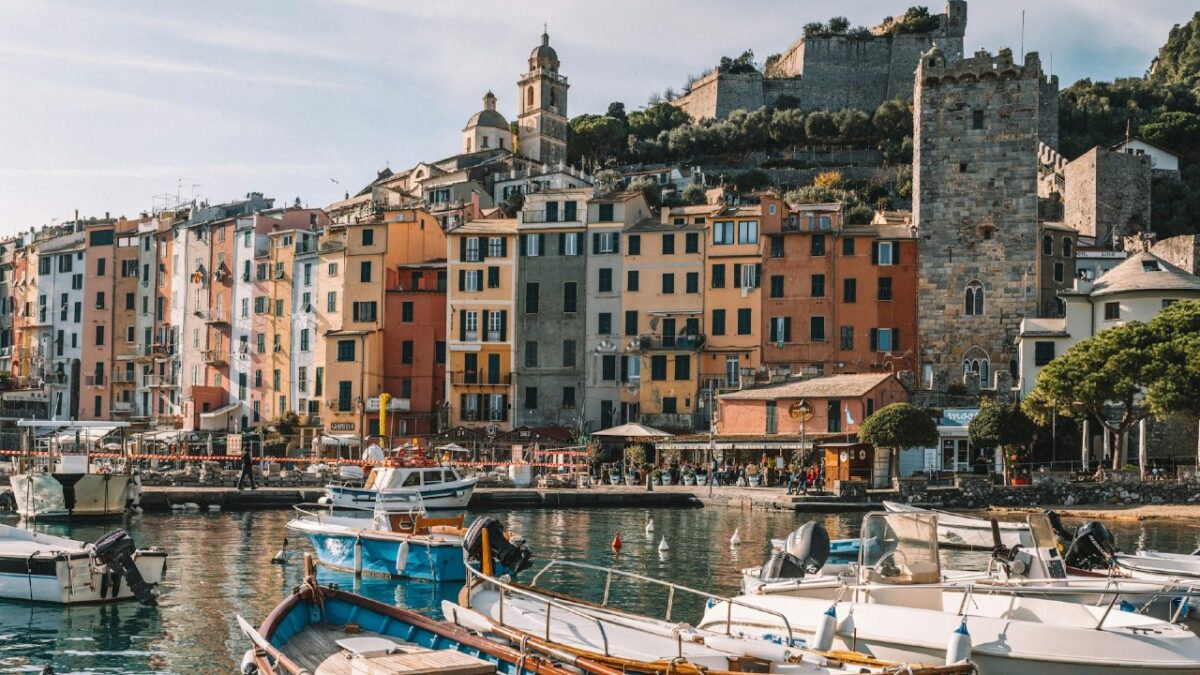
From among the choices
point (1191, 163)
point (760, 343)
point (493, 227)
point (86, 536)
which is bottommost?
point (86, 536)

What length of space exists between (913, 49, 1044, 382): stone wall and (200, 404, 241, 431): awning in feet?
139

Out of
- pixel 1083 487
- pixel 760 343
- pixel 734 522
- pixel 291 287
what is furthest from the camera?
pixel 291 287

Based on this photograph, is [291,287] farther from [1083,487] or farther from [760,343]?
[1083,487]

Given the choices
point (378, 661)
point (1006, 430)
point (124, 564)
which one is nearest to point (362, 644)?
point (378, 661)

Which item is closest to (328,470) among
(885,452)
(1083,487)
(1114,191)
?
(885,452)

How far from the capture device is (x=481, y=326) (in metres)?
72.0

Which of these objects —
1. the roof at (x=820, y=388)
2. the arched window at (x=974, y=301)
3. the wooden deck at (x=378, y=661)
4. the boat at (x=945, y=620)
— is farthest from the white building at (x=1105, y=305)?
the wooden deck at (x=378, y=661)

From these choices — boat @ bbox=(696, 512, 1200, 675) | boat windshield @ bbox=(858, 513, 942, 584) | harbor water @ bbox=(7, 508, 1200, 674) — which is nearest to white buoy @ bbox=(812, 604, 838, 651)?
boat @ bbox=(696, 512, 1200, 675)

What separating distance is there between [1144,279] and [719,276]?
802 inches

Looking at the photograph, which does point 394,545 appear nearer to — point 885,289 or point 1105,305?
point 1105,305

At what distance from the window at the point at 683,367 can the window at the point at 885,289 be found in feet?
32.8

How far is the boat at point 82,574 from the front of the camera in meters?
26.3

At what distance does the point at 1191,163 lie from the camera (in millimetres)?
103188

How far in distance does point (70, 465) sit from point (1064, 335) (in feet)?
140
